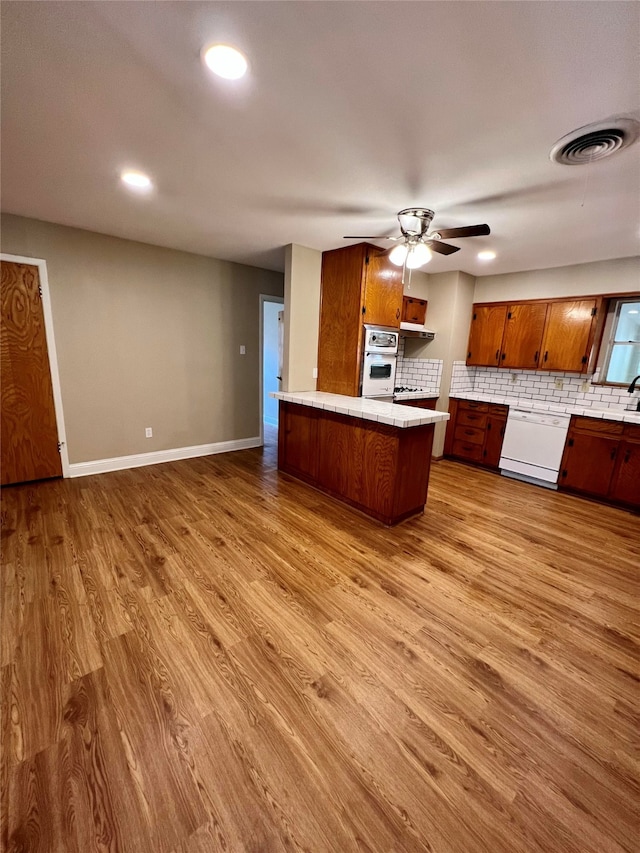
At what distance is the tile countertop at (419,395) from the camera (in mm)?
4260

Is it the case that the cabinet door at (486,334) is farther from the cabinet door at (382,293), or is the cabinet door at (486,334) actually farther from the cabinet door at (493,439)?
the cabinet door at (382,293)

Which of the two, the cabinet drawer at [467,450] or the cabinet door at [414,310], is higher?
the cabinet door at [414,310]

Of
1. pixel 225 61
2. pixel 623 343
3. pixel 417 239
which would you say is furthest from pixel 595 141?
pixel 623 343

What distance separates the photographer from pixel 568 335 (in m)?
4.02

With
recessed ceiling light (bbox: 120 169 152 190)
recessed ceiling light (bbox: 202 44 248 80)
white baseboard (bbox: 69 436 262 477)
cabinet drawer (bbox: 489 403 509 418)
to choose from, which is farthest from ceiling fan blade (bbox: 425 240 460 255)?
white baseboard (bbox: 69 436 262 477)

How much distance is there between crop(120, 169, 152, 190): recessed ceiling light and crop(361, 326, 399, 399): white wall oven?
7.18 ft

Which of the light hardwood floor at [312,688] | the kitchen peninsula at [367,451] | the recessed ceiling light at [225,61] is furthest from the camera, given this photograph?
the kitchen peninsula at [367,451]

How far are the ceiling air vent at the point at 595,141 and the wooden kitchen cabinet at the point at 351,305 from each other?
192 cm

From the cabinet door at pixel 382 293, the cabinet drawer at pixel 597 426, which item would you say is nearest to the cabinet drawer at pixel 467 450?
the cabinet drawer at pixel 597 426

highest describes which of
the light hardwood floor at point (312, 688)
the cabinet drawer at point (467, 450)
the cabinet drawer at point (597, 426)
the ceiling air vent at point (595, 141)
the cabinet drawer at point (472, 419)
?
the ceiling air vent at point (595, 141)

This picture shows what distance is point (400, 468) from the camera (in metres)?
2.86

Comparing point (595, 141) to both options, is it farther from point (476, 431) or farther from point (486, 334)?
point (476, 431)

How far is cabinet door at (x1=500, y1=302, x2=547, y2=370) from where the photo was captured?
423cm

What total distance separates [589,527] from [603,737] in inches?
85.5
